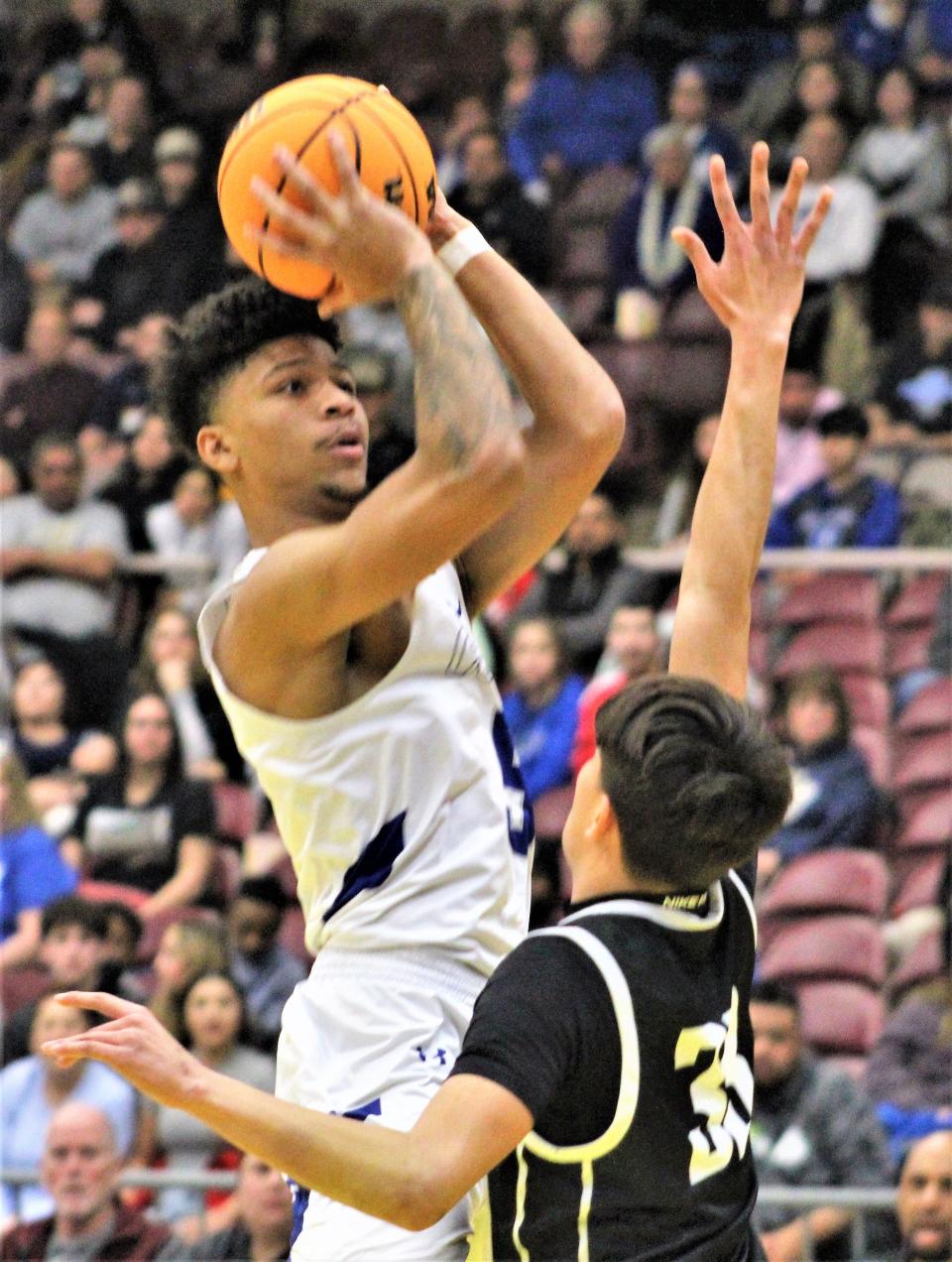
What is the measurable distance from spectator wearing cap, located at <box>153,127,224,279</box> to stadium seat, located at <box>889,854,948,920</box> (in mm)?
5221

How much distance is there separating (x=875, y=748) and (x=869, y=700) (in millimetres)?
332

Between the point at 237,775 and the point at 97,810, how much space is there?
2.05 ft

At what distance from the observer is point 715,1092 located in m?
2.77

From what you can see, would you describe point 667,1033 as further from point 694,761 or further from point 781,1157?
point 781,1157

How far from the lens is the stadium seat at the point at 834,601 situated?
8883mm

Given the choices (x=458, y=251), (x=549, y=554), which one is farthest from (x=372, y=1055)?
(x=549, y=554)

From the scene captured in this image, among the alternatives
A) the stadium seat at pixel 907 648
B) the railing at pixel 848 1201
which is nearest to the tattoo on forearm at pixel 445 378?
the railing at pixel 848 1201

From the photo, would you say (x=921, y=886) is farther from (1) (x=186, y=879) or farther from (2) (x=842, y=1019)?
(1) (x=186, y=879)

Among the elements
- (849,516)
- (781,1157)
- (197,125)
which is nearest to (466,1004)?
(781,1157)

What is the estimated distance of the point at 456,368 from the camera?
9.61 feet

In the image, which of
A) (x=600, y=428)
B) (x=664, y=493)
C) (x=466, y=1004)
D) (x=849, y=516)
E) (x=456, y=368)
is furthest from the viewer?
(x=664, y=493)

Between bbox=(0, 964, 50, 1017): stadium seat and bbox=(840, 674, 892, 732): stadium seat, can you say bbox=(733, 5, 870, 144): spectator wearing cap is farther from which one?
bbox=(0, 964, 50, 1017): stadium seat

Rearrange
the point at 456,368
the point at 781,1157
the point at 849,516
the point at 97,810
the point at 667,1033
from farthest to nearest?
the point at 849,516 < the point at 97,810 < the point at 781,1157 < the point at 456,368 < the point at 667,1033

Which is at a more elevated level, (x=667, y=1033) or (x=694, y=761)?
(x=694, y=761)
